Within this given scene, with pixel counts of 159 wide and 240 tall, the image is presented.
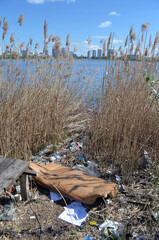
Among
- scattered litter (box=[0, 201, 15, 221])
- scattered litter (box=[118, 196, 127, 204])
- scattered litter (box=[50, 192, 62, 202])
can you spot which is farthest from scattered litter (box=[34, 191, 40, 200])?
scattered litter (box=[118, 196, 127, 204])

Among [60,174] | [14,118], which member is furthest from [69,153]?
[14,118]

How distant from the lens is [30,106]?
2.49 metres

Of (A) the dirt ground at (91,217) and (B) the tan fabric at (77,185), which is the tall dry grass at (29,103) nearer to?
(B) the tan fabric at (77,185)

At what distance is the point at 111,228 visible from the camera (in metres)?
1.58

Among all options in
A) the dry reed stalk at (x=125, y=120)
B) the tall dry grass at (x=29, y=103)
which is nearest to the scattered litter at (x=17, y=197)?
the tall dry grass at (x=29, y=103)

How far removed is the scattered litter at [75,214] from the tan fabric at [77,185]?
0.06 meters

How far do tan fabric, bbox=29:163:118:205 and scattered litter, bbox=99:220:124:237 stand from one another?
21 centimetres

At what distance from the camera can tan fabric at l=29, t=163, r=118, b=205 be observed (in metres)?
1.80

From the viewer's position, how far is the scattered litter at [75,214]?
1661mm

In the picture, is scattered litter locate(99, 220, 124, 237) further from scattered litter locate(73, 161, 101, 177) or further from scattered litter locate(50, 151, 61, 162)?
scattered litter locate(50, 151, 61, 162)

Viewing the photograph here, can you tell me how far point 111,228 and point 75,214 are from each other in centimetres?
32

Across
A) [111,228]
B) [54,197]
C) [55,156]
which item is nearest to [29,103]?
[55,156]

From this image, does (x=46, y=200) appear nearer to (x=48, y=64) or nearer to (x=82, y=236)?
(x=82, y=236)

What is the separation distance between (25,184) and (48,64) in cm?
174
